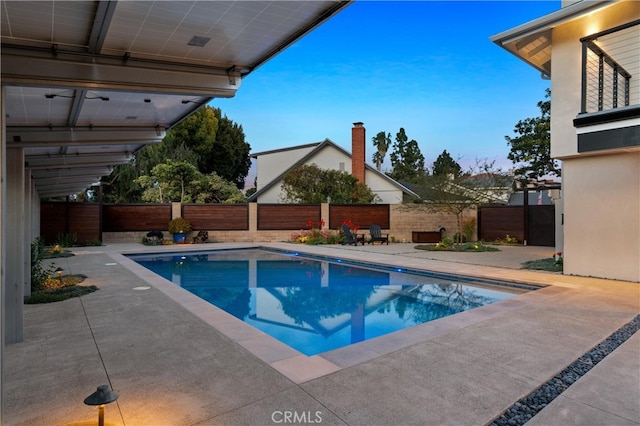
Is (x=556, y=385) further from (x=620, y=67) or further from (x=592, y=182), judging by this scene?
(x=620, y=67)

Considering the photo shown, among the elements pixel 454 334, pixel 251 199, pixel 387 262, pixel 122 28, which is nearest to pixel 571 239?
pixel 387 262

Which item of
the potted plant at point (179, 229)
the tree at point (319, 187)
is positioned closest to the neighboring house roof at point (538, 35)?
the tree at point (319, 187)

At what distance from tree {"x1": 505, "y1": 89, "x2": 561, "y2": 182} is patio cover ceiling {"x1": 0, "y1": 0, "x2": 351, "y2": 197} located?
830 inches

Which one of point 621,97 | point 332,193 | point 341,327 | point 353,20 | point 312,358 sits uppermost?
point 353,20

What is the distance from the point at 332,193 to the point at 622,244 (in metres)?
15.7

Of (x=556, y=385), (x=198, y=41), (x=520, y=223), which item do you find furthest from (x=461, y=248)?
(x=198, y=41)

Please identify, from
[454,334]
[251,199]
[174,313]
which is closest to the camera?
[454,334]

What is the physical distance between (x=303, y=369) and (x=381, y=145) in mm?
55037

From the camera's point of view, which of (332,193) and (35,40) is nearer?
(35,40)

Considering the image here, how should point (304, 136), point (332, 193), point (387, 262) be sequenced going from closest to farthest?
point (387, 262) < point (332, 193) < point (304, 136)

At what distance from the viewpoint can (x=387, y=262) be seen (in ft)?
38.4

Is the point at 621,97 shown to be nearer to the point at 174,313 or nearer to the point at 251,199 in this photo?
the point at 174,313

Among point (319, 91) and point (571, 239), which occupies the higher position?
point (319, 91)

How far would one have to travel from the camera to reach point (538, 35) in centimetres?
909
